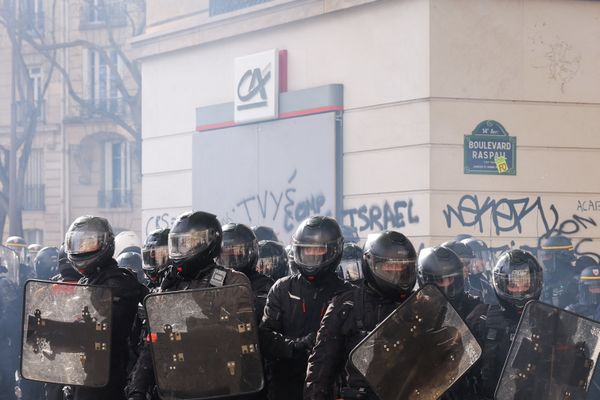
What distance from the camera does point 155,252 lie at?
7.14 metres

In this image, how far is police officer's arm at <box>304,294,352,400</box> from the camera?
495 cm

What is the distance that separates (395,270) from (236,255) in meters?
1.90

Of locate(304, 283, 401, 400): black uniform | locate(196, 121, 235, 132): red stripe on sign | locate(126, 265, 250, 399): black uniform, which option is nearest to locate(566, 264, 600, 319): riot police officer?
locate(304, 283, 401, 400): black uniform

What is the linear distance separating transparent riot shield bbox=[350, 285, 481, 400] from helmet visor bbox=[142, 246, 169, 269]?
2.51 m

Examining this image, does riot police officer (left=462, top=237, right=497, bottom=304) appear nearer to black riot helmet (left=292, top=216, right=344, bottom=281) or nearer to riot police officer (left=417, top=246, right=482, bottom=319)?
riot police officer (left=417, top=246, right=482, bottom=319)

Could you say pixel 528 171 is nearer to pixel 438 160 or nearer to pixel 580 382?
pixel 438 160

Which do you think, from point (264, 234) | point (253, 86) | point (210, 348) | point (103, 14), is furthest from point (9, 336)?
point (103, 14)

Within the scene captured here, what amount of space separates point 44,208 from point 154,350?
28.2 m

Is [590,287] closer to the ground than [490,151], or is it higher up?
closer to the ground

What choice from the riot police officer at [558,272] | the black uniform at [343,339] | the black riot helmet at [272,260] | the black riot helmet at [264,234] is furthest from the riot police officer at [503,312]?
the riot police officer at [558,272]

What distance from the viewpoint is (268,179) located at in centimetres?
1488

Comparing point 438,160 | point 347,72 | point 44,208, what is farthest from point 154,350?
point 44,208

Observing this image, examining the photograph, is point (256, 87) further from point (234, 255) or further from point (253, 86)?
point (234, 255)

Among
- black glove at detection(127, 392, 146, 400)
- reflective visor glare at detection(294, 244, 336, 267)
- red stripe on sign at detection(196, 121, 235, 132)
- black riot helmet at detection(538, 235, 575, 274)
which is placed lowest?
black glove at detection(127, 392, 146, 400)
